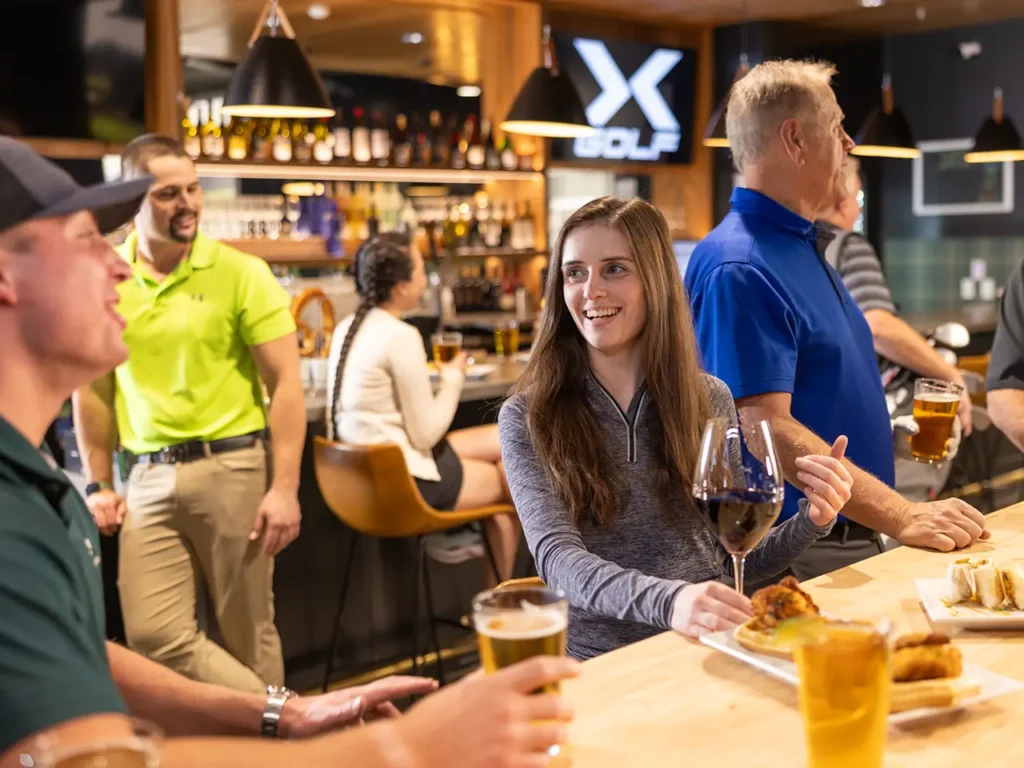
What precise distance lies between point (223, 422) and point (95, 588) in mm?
2125

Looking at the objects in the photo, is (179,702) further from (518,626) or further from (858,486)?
(858,486)

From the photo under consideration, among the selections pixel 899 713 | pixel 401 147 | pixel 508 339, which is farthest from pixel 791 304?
pixel 401 147

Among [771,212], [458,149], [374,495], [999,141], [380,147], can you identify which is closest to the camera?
[771,212]

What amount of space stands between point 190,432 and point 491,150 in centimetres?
466

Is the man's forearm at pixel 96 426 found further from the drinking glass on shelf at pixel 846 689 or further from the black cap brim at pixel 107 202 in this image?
the drinking glass on shelf at pixel 846 689

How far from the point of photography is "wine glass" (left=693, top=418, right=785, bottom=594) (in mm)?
1479

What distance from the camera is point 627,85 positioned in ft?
26.8

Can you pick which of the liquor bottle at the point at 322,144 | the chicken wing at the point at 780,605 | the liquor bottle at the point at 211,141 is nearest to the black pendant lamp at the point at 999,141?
the liquor bottle at the point at 322,144

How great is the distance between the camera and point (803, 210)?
262 cm

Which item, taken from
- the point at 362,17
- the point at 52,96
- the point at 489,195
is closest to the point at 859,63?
the point at 489,195

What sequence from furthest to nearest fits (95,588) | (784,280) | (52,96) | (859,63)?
(859,63) → (52,96) → (784,280) → (95,588)

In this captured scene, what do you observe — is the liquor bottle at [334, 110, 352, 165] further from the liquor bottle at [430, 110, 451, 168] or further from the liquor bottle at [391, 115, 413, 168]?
the liquor bottle at [430, 110, 451, 168]

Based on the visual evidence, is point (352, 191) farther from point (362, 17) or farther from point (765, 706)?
point (765, 706)

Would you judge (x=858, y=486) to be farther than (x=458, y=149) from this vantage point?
No
